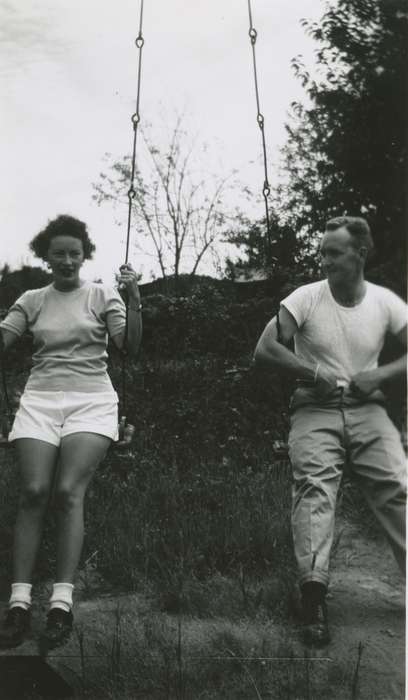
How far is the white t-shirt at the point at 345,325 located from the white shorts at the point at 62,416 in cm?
77

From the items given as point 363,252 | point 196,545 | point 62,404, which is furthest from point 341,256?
point 196,545

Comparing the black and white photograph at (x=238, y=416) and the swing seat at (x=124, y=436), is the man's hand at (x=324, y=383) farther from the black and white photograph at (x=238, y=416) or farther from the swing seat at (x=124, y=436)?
the swing seat at (x=124, y=436)

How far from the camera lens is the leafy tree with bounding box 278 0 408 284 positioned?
2900mm

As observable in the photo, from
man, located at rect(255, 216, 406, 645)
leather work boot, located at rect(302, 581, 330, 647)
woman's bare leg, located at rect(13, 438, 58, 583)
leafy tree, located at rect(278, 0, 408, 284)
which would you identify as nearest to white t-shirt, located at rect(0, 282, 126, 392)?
woman's bare leg, located at rect(13, 438, 58, 583)

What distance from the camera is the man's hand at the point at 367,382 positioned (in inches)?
102

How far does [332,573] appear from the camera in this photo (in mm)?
2904

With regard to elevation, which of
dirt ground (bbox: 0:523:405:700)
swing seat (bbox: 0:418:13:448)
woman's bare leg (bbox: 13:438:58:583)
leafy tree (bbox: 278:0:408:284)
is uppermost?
leafy tree (bbox: 278:0:408:284)

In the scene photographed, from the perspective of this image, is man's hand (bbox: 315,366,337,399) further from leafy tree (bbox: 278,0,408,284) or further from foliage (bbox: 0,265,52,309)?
foliage (bbox: 0,265,52,309)

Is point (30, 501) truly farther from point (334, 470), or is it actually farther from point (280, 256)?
point (280, 256)

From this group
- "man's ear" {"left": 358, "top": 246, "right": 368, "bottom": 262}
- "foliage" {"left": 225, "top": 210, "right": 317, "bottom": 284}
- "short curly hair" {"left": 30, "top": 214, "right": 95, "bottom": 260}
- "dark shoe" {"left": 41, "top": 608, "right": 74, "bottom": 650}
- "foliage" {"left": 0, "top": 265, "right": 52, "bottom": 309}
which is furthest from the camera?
"foliage" {"left": 0, "top": 265, "right": 52, "bottom": 309}

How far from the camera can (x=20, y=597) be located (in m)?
2.47

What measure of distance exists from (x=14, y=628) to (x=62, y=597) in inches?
7.2

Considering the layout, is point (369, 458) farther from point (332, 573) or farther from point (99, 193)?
point (99, 193)

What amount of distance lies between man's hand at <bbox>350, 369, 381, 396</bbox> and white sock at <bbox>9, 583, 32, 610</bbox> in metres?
1.33
